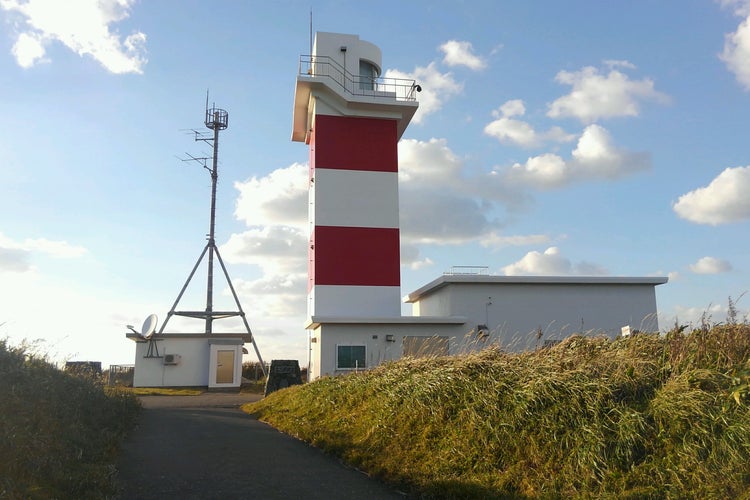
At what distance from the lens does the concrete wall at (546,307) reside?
22.7 meters

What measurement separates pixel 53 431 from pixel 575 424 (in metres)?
6.70

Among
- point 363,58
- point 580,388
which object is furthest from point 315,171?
point 580,388

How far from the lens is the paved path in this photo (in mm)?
7176

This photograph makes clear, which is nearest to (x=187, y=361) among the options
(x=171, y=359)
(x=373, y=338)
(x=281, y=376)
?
(x=171, y=359)

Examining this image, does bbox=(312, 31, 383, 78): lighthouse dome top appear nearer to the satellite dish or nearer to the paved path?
the satellite dish

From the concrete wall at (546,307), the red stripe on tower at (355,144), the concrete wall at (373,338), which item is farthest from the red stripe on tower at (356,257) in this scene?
the red stripe on tower at (355,144)

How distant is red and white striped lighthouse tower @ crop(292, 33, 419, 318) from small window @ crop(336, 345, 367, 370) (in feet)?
4.12

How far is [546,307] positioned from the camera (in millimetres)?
22953

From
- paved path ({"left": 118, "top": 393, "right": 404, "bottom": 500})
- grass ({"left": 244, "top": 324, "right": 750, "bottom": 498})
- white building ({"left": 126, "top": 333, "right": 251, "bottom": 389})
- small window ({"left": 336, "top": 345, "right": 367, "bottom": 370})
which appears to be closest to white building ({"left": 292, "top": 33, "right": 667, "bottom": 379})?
small window ({"left": 336, "top": 345, "right": 367, "bottom": 370})

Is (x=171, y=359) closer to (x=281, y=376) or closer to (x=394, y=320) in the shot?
(x=281, y=376)

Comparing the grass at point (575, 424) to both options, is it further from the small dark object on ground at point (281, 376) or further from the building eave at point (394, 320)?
the small dark object on ground at point (281, 376)

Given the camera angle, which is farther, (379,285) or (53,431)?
(379,285)

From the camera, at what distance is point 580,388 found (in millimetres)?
7637

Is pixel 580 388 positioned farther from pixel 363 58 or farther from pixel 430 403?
pixel 363 58
